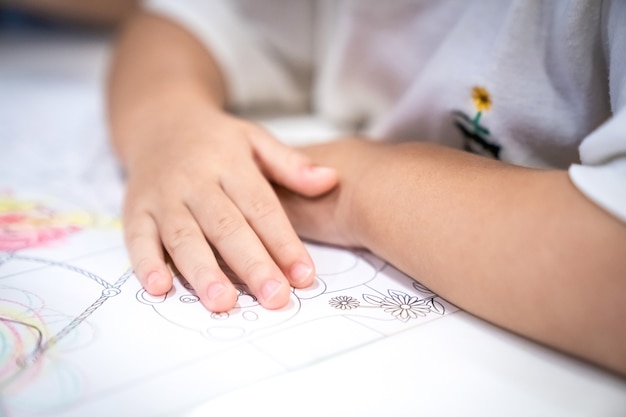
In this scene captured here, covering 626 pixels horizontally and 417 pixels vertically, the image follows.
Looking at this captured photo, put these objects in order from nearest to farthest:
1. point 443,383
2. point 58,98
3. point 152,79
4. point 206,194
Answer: point 443,383 < point 206,194 < point 152,79 < point 58,98

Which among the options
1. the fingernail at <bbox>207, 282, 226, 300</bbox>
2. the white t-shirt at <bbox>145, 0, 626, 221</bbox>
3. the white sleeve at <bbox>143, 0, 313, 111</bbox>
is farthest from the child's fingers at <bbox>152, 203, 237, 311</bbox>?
the white sleeve at <bbox>143, 0, 313, 111</bbox>

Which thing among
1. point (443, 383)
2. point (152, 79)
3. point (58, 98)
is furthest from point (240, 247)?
point (58, 98)

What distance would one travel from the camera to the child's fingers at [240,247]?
341 millimetres

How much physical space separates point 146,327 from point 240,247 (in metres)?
0.07

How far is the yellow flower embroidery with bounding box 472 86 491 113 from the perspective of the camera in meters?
0.44

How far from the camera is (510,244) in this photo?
1.01ft

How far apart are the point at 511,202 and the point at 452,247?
40mm

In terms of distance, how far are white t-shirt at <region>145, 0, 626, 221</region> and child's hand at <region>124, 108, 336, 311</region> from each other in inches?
5.2

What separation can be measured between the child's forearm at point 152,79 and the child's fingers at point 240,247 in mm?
138

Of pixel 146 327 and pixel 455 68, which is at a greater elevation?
pixel 455 68

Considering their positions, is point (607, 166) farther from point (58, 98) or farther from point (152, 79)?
point (58, 98)

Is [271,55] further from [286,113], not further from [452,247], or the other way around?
[452,247]

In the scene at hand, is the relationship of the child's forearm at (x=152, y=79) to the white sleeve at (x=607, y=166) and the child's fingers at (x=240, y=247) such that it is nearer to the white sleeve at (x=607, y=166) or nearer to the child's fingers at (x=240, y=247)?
the child's fingers at (x=240, y=247)

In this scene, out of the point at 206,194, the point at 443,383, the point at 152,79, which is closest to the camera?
the point at 443,383
